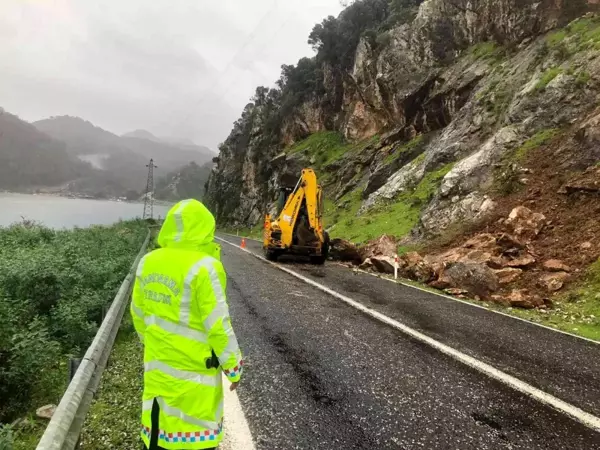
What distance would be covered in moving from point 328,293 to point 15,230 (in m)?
21.5

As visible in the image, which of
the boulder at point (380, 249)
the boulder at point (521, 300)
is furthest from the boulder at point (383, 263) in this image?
the boulder at point (521, 300)

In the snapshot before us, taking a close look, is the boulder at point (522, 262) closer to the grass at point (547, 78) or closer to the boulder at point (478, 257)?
the boulder at point (478, 257)

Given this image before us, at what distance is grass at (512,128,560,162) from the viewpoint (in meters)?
15.7

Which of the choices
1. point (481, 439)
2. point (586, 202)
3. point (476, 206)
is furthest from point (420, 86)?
point (481, 439)

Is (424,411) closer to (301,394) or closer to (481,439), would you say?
(481,439)

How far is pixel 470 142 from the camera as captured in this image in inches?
846

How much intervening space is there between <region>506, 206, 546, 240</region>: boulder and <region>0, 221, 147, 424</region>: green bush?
10.6 metres

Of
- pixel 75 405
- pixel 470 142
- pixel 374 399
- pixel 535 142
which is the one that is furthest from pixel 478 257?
pixel 470 142

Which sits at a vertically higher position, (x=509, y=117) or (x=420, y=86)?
(x=420, y=86)

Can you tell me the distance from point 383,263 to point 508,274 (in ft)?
13.6

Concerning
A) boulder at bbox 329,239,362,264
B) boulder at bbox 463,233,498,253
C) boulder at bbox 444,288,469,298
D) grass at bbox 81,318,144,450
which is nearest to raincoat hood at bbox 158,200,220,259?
grass at bbox 81,318,144,450

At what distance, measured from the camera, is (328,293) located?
9867 mm

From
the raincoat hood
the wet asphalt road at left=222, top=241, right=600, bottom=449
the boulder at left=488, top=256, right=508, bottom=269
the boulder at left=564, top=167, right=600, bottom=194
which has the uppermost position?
the boulder at left=564, top=167, right=600, bottom=194

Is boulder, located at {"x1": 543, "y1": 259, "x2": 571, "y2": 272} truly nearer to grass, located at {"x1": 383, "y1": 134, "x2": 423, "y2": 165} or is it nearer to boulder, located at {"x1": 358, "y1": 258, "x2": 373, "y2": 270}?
boulder, located at {"x1": 358, "y1": 258, "x2": 373, "y2": 270}
